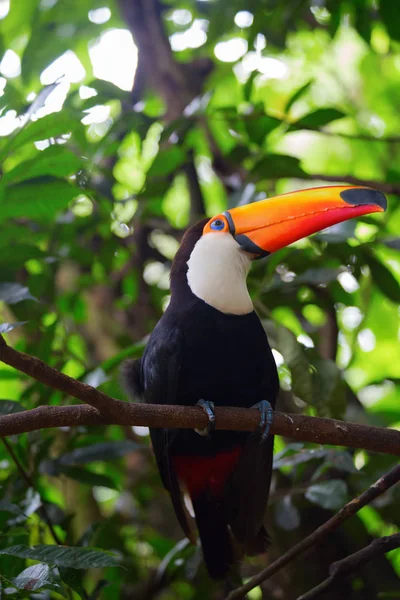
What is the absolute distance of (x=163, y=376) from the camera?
2590 millimetres

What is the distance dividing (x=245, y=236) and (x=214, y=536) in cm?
123

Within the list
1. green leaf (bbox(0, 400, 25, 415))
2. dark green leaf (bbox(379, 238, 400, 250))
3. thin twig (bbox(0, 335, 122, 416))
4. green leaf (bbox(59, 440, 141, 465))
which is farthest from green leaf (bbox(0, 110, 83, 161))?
dark green leaf (bbox(379, 238, 400, 250))

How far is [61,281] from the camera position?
184 inches

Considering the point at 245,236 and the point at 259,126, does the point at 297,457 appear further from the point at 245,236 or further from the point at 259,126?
the point at 259,126

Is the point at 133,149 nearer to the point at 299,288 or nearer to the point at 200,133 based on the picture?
the point at 200,133

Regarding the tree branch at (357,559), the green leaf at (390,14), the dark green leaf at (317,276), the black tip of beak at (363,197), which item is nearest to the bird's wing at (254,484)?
the tree branch at (357,559)

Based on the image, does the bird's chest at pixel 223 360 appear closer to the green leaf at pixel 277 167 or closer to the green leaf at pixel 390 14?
the green leaf at pixel 277 167

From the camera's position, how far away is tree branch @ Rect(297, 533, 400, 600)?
2182 millimetres

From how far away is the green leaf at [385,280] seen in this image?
3.16m

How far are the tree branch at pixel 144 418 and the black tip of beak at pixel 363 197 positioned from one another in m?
0.88

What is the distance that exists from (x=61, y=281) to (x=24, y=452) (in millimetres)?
1940

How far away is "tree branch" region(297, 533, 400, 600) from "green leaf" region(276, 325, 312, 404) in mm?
600

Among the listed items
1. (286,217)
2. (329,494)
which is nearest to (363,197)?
(286,217)

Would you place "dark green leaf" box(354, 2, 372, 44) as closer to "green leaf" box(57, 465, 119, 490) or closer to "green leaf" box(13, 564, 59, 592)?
"green leaf" box(57, 465, 119, 490)
